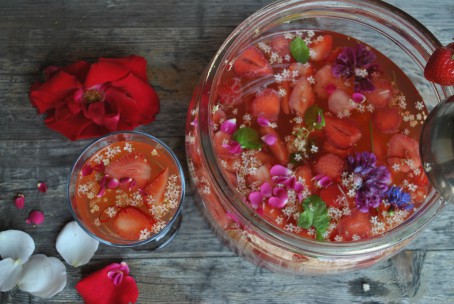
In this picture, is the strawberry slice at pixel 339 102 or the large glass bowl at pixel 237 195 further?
the strawberry slice at pixel 339 102

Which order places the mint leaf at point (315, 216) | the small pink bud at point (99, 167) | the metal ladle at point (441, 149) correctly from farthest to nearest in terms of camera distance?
the small pink bud at point (99, 167)
the mint leaf at point (315, 216)
the metal ladle at point (441, 149)

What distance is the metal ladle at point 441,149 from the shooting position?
68 centimetres

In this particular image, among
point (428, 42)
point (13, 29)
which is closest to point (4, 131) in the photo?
point (13, 29)

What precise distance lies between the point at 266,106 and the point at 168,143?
0.20m

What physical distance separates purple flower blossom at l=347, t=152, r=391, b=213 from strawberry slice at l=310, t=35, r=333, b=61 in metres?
0.18

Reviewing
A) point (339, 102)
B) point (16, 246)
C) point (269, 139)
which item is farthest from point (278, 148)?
point (16, 246)

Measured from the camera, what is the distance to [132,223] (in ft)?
3.01

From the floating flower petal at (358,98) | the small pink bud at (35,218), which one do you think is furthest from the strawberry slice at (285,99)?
A: the small pink bud at (35,218)

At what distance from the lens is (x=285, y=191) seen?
86 cm

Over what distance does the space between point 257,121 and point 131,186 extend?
0.24 m

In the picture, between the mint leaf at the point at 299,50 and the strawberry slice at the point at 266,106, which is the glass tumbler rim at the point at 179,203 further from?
the mint leaf at the point at 299,50

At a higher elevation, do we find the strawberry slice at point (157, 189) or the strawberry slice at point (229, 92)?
the strawberry slice at point (229, 92)

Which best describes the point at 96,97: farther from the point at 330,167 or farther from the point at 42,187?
the point at 330,167

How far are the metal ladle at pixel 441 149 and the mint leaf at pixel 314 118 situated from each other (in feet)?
0.61
